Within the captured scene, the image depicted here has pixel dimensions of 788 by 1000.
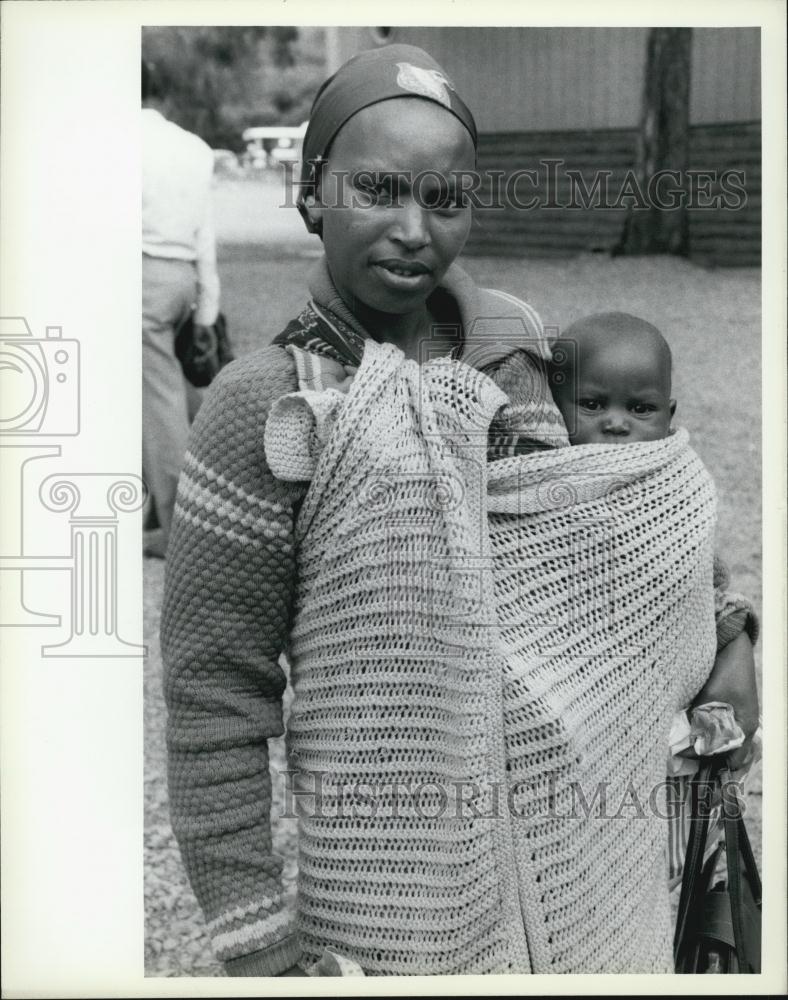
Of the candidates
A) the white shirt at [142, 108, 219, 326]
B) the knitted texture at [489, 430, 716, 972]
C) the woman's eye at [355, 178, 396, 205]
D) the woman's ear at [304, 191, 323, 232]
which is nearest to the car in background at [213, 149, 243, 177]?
the white shirt at [142, 108, 219, 326]

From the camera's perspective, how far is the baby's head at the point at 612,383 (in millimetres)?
1718

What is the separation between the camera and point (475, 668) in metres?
Answer: 1.49

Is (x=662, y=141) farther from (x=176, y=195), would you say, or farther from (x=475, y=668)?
(x=475, y=668)

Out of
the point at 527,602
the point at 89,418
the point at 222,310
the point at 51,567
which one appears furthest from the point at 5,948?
the point at 222,310

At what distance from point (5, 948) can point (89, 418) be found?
92cm

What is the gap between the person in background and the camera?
9.14ft

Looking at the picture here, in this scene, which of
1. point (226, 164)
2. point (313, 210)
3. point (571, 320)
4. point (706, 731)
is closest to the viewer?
point (313, 210)

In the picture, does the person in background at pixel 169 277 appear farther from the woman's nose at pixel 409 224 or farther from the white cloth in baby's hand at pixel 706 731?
the white cloth in baby's hand at pixel 706 731

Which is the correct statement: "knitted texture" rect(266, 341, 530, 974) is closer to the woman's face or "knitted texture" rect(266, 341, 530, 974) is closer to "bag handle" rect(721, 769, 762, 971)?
the woman's face

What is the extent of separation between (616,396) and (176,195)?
1.59 metres

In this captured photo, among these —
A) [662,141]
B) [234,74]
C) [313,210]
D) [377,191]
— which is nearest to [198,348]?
[234,74]

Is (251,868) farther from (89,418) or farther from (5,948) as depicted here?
(89,418)

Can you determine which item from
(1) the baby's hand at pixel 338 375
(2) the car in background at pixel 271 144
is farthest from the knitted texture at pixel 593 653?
(2) the car in background at pixel 271 144

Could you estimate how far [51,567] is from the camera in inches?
78.5
